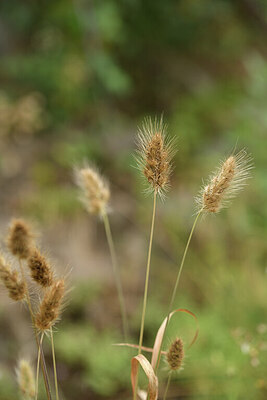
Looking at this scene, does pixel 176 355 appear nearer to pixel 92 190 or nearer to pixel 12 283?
pixel 12 283

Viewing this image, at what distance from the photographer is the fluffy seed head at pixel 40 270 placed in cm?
71

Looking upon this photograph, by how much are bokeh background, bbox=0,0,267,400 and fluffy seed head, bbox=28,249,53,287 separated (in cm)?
63

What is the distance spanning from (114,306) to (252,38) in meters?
3.45

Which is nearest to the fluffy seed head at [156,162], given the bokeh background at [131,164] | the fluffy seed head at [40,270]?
the fluffy seed head at [40,270]

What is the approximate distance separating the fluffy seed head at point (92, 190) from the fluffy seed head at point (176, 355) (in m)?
0.34

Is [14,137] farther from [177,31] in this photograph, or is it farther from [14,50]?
[177,31]

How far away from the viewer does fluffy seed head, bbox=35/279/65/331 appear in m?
0.70

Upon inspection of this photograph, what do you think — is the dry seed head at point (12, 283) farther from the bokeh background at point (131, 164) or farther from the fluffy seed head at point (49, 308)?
the bokeh background at point (131, 164)

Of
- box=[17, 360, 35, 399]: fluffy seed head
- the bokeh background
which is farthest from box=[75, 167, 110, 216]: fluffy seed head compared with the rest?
the bokeh background

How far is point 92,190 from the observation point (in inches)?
39.0

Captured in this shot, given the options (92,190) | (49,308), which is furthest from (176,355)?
(92,190)

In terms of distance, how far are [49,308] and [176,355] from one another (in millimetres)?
216

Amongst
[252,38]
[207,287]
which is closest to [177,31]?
[252,38]

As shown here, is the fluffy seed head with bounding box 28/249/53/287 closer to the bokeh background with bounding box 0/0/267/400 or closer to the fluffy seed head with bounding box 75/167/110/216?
the fluffy seed head with bounding box 75/167/110/216
